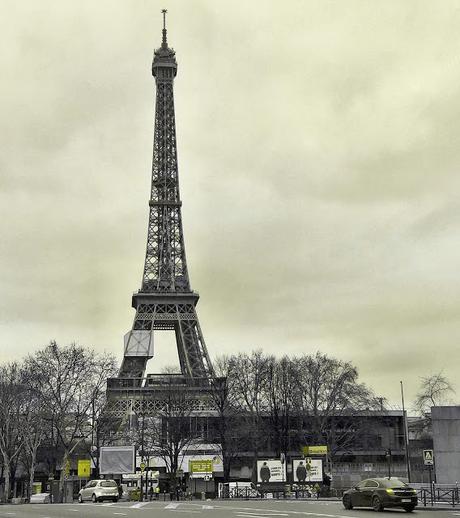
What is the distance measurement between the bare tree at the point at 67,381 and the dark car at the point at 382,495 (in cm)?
4671

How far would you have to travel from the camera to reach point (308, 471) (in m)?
61.7

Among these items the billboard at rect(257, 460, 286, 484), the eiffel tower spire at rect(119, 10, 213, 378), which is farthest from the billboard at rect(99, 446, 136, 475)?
the eiffel tower spire at rect(119, 10, 213, 378)

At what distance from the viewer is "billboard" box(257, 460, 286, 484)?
62719mm

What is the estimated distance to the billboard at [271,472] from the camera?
6272cm

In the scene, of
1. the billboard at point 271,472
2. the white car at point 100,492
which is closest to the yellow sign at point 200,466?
the billboard at point 271,472

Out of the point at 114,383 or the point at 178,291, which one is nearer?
the point at 114,383

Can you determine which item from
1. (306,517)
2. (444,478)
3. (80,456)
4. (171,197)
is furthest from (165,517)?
(171,197)

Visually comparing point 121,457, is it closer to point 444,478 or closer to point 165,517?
point 444,478

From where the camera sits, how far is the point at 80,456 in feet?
319

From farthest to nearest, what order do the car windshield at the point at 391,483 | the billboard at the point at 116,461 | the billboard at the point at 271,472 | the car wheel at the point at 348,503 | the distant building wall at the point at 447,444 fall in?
1. the billboard at the point at 116,461
2. the billboard at the point at 271,472
3. the distant building wall at the point at 447,444
4. the car wheel at the point at 348,503
5. the car windshield at the point at 391,483

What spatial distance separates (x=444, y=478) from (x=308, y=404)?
44489 mm

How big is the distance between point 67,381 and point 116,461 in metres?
13.7

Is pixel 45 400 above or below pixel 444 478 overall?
above

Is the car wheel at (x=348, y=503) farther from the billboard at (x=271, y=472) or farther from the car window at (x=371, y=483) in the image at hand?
the billboard at (x=271, y=472)
